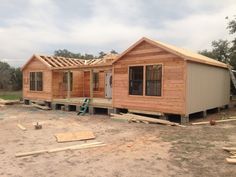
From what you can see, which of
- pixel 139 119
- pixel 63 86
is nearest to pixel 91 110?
pixel 139 119

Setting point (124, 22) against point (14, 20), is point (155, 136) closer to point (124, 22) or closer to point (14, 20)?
point (124, 22)

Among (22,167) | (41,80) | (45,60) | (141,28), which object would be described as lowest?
(22,167)

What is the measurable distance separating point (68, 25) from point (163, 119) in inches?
565

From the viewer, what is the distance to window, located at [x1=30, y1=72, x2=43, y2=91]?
2148 cm

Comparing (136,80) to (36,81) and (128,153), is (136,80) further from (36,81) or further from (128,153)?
(36,81)

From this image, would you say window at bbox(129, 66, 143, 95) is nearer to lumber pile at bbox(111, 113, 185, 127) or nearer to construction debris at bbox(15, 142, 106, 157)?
lumber pile at bbox(111, 113, 185, 127)

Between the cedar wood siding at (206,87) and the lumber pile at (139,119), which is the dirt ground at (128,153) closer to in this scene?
the lumber pile at (139,119)

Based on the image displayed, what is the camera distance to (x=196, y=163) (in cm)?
675

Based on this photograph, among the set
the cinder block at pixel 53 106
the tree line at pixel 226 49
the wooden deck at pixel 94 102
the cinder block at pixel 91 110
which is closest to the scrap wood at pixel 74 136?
the wooden deck at pixel 94 102

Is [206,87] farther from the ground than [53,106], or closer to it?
farther from the ground

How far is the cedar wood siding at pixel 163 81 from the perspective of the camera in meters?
12.7

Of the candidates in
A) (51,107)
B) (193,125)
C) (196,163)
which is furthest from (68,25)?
(196,163)

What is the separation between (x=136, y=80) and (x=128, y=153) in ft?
23.2

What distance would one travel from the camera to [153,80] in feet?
45.2
